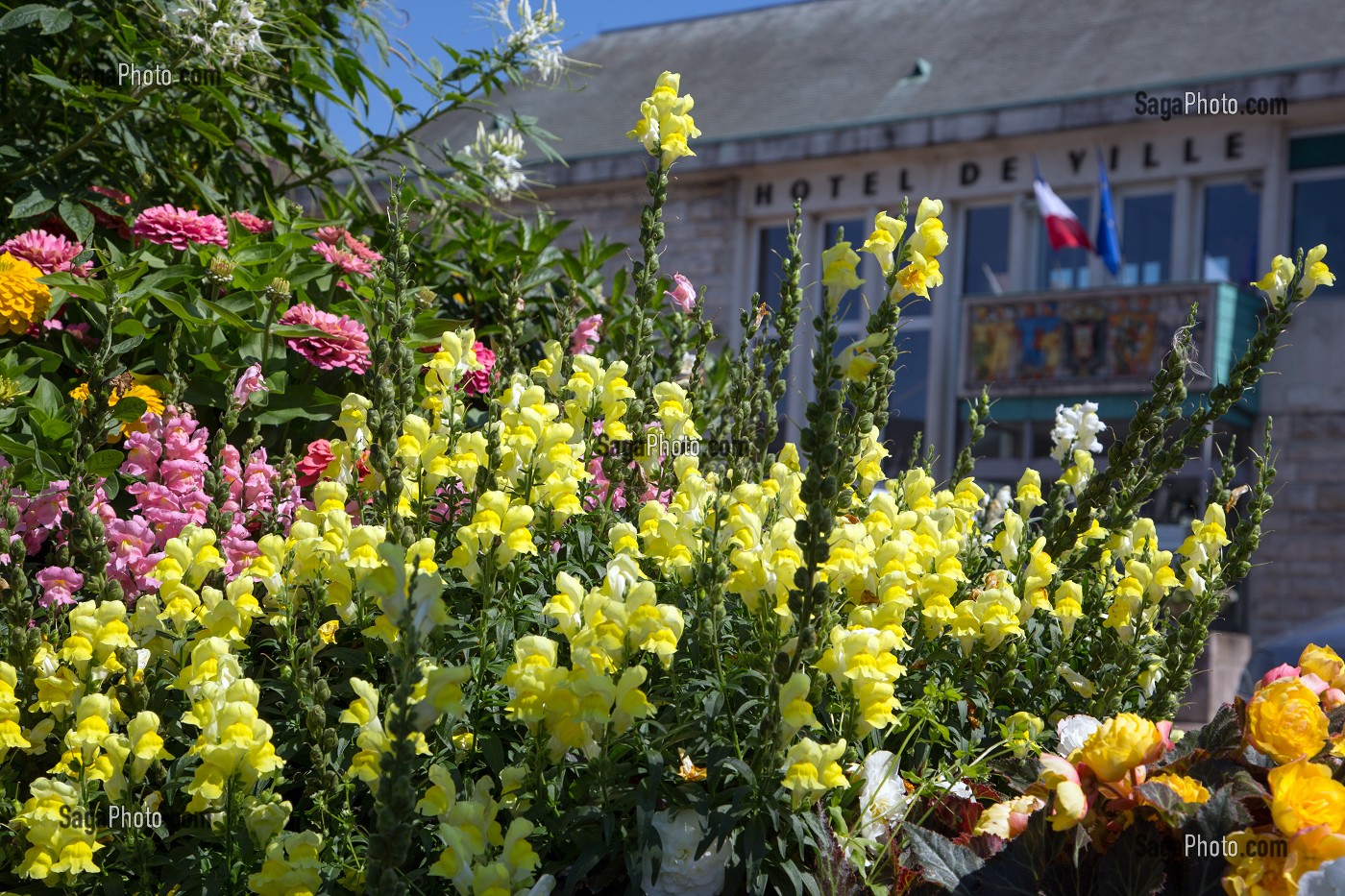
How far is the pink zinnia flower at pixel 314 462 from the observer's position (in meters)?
2.74

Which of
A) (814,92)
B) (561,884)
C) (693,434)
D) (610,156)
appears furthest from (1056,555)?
(814,92)

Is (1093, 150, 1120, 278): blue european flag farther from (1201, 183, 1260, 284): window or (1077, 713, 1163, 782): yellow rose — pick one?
(1077, 713, 1163, 782): yellow rose

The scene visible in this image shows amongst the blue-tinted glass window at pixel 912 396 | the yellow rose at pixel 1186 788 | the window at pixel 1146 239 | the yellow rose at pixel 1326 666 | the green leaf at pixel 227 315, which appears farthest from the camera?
the blue-tinted glass window at pixel 912 396

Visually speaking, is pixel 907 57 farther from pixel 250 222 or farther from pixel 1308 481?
pixel 250 222

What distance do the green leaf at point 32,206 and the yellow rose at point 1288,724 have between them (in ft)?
9.06

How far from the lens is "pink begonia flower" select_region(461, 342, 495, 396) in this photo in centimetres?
304

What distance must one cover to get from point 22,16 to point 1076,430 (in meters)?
2.72

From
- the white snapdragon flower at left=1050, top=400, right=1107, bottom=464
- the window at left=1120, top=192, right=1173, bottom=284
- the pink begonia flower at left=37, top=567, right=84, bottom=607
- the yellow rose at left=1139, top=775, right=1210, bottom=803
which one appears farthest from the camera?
the window at left=1120, top=192, right=1173, bottom=284

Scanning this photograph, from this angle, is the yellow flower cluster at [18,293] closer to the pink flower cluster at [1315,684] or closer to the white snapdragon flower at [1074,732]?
the white snapdragon flower at [1074,732]

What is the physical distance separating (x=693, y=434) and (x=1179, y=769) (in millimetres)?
1162

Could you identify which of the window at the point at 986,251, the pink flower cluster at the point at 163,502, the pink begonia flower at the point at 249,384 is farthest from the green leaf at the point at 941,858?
the window at the point at 986,251

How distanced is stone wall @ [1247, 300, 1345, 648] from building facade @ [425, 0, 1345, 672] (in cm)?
2

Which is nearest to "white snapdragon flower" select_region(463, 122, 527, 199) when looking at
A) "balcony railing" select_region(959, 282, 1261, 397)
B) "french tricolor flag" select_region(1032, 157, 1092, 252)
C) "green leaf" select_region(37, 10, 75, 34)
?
"green leaf" select_region(37, 10, 75, 34)

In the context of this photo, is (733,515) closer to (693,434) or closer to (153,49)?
(693,434)
